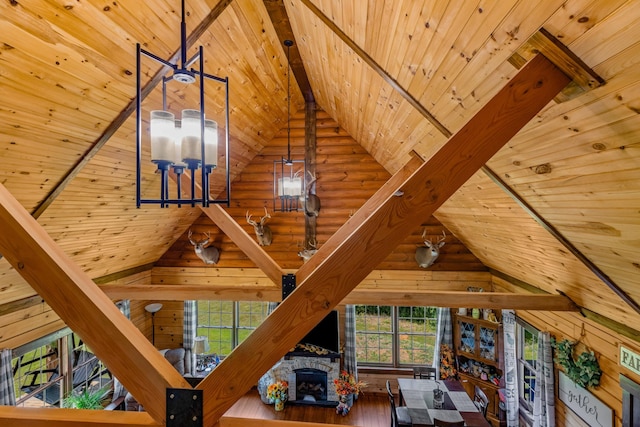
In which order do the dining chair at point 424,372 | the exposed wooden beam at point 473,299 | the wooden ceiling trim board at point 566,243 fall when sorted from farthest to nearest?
the dining chair at point 424,372
the exposed wooden beam at point 473,299
the wooden ceiling trim board at point 566,243

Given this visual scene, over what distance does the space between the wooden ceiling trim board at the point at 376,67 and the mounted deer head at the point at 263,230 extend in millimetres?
4235

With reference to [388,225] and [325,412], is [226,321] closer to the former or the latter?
[325,412]

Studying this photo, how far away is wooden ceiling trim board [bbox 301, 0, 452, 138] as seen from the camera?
247 centimetres

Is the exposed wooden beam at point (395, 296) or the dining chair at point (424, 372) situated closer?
the exposed wooden beam at point (395, 296)

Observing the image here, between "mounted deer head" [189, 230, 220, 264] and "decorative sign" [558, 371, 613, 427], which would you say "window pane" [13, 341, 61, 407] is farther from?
"decorative sign" [558, 371, 613, 427]

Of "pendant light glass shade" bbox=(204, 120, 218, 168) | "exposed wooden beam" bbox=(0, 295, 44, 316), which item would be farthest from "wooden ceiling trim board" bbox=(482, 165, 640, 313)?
"exposed wooden beam" bbox=(0, 295, 44, 316)

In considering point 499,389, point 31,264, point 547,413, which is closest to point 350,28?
point 31,264

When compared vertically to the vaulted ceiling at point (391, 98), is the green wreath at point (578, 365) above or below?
below

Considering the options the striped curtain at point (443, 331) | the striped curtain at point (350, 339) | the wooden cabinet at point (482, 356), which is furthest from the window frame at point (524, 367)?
the striped curtain at point (350, 339)

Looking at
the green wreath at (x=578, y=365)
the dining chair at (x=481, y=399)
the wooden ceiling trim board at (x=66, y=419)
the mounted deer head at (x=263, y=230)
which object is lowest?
the dining chair at (x=481, y=399)

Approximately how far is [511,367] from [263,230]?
4.87 meters

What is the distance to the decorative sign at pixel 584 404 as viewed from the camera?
3.75m

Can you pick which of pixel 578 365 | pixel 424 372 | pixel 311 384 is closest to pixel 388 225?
pixel 578 365

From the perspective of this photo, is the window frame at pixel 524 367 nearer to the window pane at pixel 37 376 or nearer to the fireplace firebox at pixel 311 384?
the fireplace firebox at pixel 311 384
